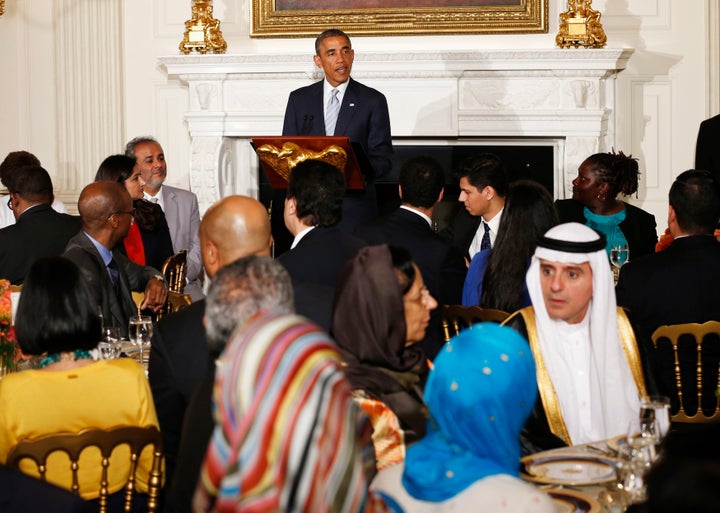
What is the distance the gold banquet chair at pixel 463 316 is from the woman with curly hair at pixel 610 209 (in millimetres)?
2132

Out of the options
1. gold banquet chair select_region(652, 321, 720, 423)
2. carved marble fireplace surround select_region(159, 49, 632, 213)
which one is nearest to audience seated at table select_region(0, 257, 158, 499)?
gold banquet chair select_region(652, 321, 720, 423)

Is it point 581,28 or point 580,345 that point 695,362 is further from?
point 581,28

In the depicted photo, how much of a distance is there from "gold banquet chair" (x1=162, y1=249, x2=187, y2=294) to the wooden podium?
720 millimetres

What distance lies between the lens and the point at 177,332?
334 centimetres

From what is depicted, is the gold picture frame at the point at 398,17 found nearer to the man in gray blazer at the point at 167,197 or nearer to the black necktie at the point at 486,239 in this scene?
the man in gray blazer at the point at 167,197

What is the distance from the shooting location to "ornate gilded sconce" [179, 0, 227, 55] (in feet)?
28.7

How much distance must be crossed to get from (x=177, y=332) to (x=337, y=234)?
1.59m

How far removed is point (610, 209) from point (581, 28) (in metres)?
A: 2.04

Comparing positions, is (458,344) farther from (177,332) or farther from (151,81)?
(151,81)

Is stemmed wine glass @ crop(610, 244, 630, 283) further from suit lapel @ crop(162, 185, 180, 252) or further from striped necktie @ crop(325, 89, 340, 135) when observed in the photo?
suit lapel @ crop(162, 185, 180, 252)

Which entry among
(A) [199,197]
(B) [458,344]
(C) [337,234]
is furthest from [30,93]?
(B) [458,344]

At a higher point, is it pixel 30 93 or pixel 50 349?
pixel 30 93

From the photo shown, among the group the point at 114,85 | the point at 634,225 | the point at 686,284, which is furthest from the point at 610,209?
the point at 114,85

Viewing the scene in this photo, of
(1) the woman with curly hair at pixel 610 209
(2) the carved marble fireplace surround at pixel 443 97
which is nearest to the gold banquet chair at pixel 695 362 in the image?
(1) the woman with curly hair at pixel 610 209
